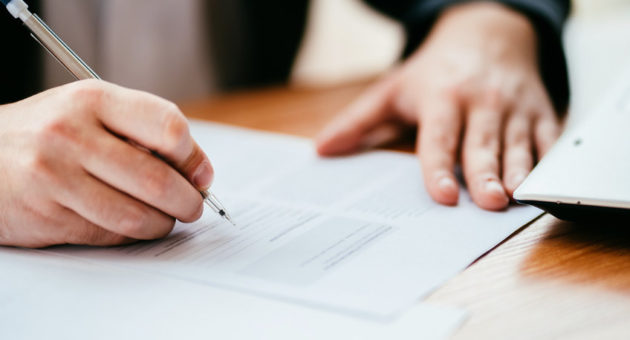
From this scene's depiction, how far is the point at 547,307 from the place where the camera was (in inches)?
12.7

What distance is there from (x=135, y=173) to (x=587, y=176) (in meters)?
0.30

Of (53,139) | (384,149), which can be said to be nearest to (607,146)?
(384,149)

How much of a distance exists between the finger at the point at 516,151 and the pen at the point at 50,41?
24 centimetres

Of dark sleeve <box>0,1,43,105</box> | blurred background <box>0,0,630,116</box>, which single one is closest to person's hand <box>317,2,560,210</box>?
blurred background <box>0,0,630,116</box>

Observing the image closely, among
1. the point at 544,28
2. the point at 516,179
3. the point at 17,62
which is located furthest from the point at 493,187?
the point at 17,62

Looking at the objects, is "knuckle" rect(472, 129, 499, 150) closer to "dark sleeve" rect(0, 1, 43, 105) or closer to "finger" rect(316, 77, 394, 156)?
"finger" rect(316, 77, 394, 156)

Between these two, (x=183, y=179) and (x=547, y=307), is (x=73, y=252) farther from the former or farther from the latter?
(x=547, y=307)

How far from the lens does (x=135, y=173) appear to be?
0.39m

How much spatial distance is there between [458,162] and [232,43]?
0.68m

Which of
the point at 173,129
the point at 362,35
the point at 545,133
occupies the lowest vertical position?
the point at 362,35

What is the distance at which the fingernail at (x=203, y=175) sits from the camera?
0.41 meters

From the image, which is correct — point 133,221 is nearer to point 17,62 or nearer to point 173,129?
point 173,129

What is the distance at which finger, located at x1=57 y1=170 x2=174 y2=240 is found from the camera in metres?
0.40

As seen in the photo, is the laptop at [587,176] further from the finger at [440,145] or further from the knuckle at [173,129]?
the knuckle at [173,129]
